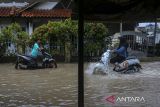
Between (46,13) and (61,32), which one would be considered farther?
(46,13)

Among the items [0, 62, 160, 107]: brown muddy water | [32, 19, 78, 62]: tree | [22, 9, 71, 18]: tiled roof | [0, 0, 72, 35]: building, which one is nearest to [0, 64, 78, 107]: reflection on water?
[0, 62, 160, 107]: brown muddy water

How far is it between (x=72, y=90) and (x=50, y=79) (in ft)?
10.7

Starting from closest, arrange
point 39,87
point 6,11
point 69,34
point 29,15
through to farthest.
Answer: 1. point 39,87
2. point 69,34
3. point 29,15
4. point 6,11

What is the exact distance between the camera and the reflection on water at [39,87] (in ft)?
39.3

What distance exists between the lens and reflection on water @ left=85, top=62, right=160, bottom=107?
11.8 m

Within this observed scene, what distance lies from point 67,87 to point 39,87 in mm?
887

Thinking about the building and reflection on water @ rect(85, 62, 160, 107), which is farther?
the building

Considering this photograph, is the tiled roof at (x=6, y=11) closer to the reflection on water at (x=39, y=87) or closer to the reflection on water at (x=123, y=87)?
the reflection on water at (x=39, y=87)

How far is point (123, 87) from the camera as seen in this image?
49.3ft

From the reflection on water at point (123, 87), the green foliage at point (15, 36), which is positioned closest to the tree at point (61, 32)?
the green foliage at point (15, 36)

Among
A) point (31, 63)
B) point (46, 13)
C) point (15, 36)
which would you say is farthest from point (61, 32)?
point (46, 13)

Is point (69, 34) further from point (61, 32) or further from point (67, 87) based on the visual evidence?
point (67, 87)

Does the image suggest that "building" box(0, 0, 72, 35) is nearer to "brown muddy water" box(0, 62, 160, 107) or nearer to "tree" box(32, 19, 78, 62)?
"tree" box(32, 19, 78, 62)

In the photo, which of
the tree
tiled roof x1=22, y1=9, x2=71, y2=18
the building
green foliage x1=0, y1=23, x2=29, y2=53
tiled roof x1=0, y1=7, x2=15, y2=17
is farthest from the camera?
tiled roof x1=22, y1=9, x2=71, y2=18
